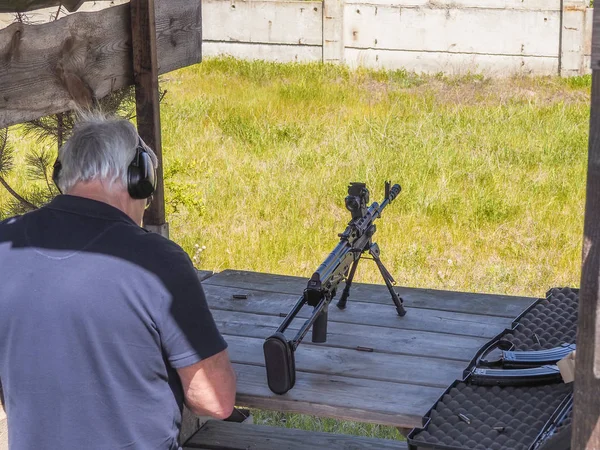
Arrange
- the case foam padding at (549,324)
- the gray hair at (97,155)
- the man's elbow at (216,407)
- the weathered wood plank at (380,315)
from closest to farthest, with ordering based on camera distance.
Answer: the gray hair at (97,155) < the man's elbow at (216,407) < the case foam padding at (549,324) < the weathered wood plank at (380,315)

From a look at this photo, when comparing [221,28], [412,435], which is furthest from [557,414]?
[221,28]

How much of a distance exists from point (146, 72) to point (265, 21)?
33.2 feet

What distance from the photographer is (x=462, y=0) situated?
1282cm

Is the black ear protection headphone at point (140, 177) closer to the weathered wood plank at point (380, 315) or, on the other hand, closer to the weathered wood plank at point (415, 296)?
the weathered wood plank at point (380, 315)

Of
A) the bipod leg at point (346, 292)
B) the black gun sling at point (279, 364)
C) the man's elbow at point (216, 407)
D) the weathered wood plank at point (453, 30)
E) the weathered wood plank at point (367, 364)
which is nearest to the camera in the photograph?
the man's elbow at point (216, 407)

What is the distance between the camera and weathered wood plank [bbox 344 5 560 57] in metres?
12.4

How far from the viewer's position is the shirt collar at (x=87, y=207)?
237cm

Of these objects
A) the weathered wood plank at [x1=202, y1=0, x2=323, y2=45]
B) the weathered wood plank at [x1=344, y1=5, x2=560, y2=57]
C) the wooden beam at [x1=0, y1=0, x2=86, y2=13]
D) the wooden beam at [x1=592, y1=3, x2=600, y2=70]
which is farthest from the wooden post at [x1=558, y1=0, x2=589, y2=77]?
the wooden beam at [x1=592, y1=3, x2=600, y2=70]

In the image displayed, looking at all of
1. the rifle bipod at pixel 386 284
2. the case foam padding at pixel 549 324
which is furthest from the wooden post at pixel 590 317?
the rifle bipod at pixel 386 284

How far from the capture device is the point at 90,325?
2.29m

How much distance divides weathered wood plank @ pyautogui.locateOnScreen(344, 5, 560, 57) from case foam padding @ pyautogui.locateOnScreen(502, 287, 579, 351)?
9.19 metres

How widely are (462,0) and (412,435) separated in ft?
35.7

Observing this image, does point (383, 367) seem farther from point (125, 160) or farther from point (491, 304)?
point (125, 160)

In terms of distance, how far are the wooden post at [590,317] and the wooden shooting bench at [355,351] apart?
2.74 ft
